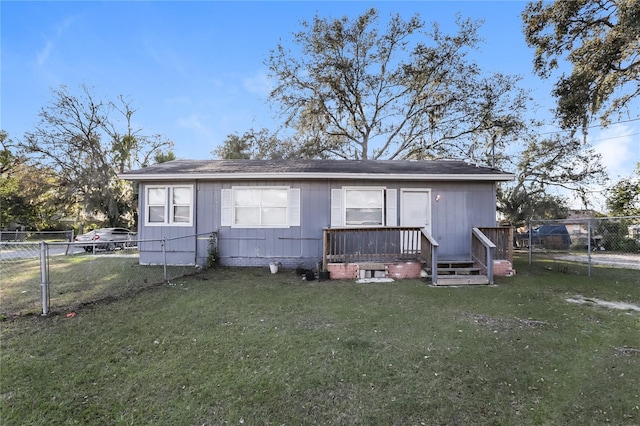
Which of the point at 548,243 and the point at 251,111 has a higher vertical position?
Answer: the point at 251,111

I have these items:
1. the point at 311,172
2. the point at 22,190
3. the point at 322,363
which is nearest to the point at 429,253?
the point at 311,172

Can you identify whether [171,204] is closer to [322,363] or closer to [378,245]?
[378,245]

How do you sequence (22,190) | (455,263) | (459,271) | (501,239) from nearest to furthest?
(459,271) → (455,263) → (501,239) → (22,190)

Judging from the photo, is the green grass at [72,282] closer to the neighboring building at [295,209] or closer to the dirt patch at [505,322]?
the neighboring building at [295,209]

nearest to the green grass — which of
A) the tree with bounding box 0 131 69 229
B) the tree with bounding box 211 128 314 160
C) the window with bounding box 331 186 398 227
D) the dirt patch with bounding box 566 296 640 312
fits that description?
the window with bounding box 331 186 398 227

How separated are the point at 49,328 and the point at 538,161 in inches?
881

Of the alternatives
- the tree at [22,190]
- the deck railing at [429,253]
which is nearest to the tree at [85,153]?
the tree at [22,190]

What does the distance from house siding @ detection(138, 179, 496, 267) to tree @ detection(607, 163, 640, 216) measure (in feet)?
49.0

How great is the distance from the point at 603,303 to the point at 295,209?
6.95 meters

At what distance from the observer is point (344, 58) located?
66.4 feet

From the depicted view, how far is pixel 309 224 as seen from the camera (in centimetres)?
922

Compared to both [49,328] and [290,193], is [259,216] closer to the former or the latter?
[290,193]

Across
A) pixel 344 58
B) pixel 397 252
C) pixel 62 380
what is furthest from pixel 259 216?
pixel 344 58

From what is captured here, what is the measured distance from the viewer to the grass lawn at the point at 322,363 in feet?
8.29
